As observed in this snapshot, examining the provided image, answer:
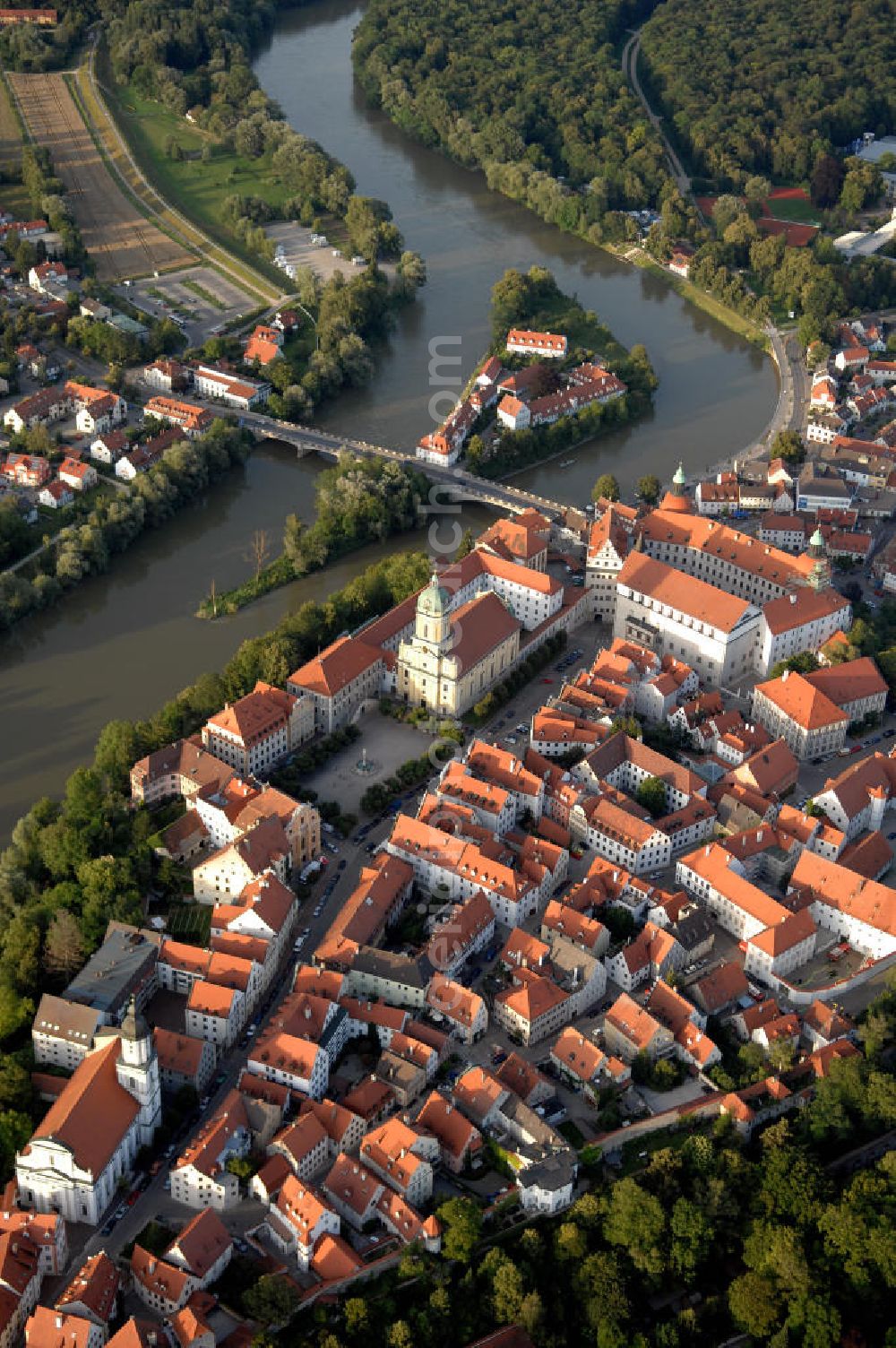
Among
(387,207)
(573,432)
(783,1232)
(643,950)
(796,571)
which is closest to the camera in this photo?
(783,1232)

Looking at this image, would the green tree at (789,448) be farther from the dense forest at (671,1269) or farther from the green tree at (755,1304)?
the green tree at (755,1304)

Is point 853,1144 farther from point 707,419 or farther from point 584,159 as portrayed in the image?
point 584,159

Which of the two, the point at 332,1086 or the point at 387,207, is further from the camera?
the point at 387,207

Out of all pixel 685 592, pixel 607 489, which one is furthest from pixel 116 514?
pixel 685 592

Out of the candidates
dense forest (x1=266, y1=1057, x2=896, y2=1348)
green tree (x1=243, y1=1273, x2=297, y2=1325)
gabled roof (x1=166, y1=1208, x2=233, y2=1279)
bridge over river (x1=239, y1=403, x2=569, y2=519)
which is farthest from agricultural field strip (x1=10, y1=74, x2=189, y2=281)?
green tree (x1=243, y1=1273, x2=297, y2=1325)

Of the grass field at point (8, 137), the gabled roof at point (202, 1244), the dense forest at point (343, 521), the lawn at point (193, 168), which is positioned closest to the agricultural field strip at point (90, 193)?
the grass field at point (8, 137)

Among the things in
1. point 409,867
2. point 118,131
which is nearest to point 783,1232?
point 409,867
